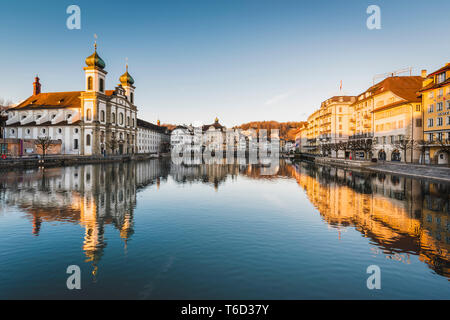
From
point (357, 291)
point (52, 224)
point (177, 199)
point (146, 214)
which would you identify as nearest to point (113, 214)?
point (146, 214)

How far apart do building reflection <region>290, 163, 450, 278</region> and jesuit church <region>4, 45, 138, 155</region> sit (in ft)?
220

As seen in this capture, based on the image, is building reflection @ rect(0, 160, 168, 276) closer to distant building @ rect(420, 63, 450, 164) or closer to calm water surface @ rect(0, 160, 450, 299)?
calm water surface @ rect(0, 160, 450, 299)

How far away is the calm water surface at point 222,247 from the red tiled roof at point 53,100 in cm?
6821

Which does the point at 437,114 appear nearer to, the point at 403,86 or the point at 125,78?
the point at 403,86

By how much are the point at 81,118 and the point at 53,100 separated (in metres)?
16.5

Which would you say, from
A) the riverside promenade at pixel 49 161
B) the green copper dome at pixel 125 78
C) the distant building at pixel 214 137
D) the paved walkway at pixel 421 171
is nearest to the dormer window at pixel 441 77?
the paved walkway at pixel 421 171

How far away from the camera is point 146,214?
16.7m

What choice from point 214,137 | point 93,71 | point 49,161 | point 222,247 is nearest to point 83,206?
point 222,247

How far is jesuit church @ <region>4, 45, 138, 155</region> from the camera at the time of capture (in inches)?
2911

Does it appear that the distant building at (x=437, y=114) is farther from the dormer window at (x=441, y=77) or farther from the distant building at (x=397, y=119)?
the distant building at (x=397, y=119)

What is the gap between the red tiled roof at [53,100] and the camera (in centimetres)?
8000

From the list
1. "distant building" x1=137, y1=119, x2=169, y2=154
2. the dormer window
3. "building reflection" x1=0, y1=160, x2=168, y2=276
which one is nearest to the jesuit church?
"distant building" x1=137, y1=119, x2=169, y2=154
